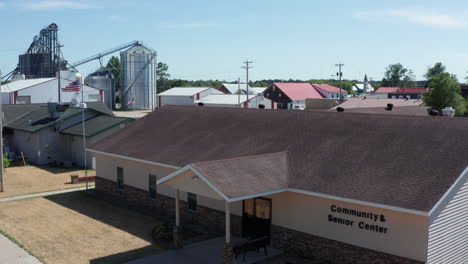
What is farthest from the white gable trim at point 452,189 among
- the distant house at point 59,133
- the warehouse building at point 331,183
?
the distant house at point 59,133

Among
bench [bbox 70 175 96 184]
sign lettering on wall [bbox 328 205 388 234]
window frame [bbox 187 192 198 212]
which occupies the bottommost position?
bench [bbox 70 175 96 184]

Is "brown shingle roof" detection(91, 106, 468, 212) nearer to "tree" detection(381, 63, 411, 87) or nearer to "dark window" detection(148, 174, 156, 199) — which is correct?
"dark window" detection(148, 174, 156, 199)

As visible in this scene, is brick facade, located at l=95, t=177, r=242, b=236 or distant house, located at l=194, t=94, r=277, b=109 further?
distant house, located at l=194, t=94, r=277, b=109

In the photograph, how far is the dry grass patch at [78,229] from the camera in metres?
18.0

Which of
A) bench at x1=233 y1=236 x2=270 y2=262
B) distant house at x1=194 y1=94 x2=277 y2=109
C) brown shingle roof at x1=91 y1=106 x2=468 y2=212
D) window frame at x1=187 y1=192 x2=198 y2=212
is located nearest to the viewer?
brown shingle roof at x1=91 y1=106 x2=468 y2=212

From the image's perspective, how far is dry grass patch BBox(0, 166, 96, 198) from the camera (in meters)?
30.1

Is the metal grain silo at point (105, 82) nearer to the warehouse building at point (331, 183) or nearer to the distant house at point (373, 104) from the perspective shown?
the distant house at point (373, 104)

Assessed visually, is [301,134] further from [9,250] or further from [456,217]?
[9,250]

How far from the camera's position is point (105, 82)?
3787 inches

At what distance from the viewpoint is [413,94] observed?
126m

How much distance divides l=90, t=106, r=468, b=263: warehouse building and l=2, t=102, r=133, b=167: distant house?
51.9ft

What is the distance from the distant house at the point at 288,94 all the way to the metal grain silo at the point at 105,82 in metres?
32.9

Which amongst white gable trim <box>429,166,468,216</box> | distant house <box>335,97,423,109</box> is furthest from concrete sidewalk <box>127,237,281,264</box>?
distant house <box>335,97,423,109</box>

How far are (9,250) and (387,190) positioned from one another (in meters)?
14.4
